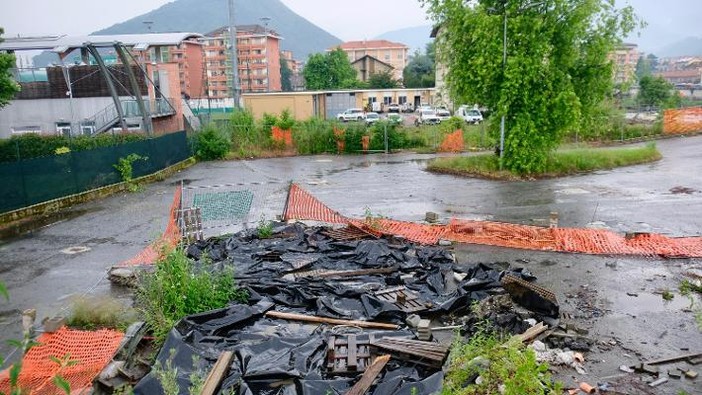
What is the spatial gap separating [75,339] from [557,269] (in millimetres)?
8424

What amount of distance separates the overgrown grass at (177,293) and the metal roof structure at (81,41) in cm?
2097

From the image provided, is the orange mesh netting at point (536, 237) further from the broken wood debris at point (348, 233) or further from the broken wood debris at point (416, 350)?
the broken wood debris at point (416, 350)

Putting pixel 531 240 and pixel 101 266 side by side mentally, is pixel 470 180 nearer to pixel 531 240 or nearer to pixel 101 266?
pixel 531 240

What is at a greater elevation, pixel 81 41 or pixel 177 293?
pixel 81 41

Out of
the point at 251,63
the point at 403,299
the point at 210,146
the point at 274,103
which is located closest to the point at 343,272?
the point at 403,299

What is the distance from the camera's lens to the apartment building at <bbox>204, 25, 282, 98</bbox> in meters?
111

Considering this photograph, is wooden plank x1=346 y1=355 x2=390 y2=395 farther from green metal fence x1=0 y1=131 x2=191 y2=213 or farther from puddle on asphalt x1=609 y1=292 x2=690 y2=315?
green metal fence x1=0 y1=131 x2=191 y2=213

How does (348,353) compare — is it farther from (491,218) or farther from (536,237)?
(491,218)

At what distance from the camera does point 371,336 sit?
274 inches

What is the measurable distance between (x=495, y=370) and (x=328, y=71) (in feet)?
266

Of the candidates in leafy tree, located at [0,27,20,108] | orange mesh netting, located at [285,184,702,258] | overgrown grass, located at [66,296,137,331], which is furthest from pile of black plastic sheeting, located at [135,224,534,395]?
leafy tree, located at [0,27,20,108]

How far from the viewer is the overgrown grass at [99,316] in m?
8.11

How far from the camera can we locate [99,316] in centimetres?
826

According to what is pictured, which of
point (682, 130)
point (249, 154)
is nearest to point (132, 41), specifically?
point (249, 154)
